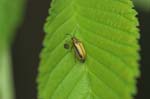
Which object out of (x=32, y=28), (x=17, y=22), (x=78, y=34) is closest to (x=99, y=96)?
(x=78, y=34)

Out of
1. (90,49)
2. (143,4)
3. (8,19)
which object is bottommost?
(143,4)

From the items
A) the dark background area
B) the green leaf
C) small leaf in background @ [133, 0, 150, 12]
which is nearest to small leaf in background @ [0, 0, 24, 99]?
the green leaf

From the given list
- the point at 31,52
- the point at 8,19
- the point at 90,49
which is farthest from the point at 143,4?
the point at 90,49

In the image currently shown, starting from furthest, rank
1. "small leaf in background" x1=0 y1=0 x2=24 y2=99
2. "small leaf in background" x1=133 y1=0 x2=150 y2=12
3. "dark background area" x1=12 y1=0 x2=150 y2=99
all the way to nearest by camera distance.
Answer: "dark background area" x1=12 y1=0 x2=150 y2=99 < "small leaf in background" x1=133 y1=0 x2=150 y2=12 < "small leaf in background" x1=0 y1=0 x2=24 y2=99

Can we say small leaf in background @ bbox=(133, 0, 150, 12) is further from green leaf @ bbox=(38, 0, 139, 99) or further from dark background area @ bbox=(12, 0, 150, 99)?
green leaf @ bbox=(38, 0, 139, 99)

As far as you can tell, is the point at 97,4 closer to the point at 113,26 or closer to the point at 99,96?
the point at 113,26

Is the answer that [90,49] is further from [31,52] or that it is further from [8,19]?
[31,52]
